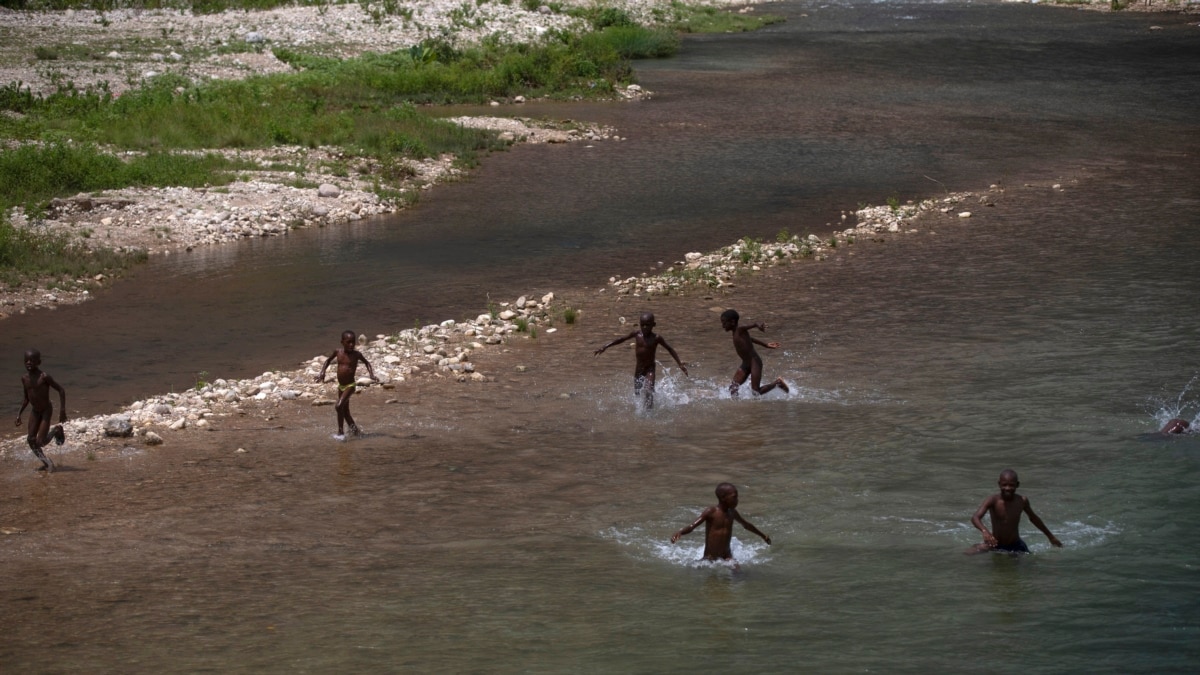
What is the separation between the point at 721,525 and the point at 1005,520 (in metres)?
2.14

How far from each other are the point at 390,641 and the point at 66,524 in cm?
385

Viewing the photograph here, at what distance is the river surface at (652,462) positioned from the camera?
9383 millimetres

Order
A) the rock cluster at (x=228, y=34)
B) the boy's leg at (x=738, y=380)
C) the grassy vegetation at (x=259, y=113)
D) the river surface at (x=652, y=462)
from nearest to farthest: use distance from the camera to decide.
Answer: the river surface at (x=652, y=462) < the boy's leg at (x=738, y=380) < the grassy vegetation at (x=259, y=113) < the rock cluster at (x=228, y=34)

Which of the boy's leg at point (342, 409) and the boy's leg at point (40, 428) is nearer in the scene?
the boy's leg at point (40, 428)

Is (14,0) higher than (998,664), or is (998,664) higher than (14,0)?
(14,0)

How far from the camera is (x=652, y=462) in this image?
1290 cm

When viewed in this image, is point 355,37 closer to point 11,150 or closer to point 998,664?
point 11,150

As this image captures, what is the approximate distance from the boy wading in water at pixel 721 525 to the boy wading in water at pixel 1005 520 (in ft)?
5.37

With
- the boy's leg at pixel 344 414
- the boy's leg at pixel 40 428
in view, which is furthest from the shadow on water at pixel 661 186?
the boy's leg at pixel 344 414

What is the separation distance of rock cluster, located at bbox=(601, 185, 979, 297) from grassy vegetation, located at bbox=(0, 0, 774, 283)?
25.9 feet

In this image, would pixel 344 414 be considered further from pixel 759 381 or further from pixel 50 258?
pixel 50 258

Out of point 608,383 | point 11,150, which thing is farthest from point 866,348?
point 11,150

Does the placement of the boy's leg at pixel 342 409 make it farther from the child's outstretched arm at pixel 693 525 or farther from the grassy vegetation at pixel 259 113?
the grassy vegetation at pixel 259 113

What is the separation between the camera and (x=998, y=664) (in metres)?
8.80
